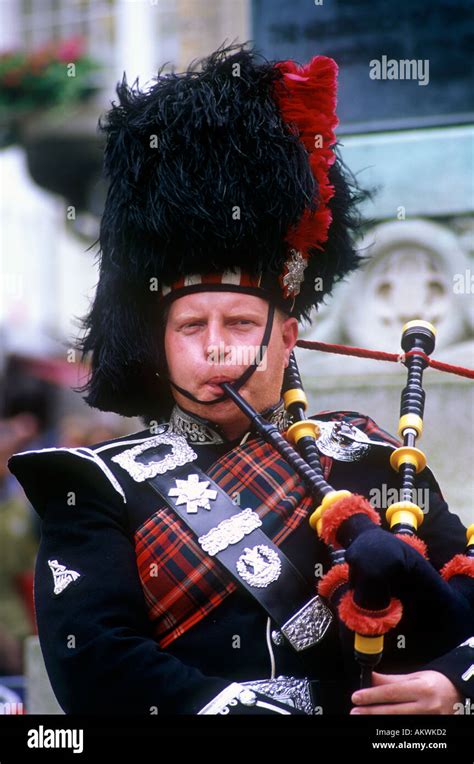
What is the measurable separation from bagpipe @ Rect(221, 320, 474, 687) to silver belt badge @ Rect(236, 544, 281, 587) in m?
0.10

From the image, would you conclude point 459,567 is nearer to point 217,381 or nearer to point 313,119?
point 217,381

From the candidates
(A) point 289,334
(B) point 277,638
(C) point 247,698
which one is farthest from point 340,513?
(A) point 289,334

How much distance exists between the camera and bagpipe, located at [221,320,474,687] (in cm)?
274

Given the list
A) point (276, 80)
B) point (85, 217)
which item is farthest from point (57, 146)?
point (276, 80)

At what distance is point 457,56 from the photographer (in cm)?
422

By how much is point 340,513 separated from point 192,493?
348 millimetres

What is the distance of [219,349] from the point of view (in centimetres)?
305

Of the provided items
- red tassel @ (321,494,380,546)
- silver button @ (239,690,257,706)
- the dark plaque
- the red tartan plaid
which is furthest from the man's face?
the dark plaque

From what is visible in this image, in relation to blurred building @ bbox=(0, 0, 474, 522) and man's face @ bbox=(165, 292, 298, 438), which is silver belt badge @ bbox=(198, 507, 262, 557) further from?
blurred building @ bbox=(0, 0, 474, 522)

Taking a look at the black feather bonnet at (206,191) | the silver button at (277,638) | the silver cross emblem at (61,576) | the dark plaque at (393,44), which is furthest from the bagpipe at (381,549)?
the dark plaque at (393,44)

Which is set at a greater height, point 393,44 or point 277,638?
point 393,44

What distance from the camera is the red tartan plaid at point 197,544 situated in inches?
117

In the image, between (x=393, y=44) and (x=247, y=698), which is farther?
(x=393, y=44)

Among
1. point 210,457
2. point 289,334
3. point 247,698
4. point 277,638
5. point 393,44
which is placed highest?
point 393,44
